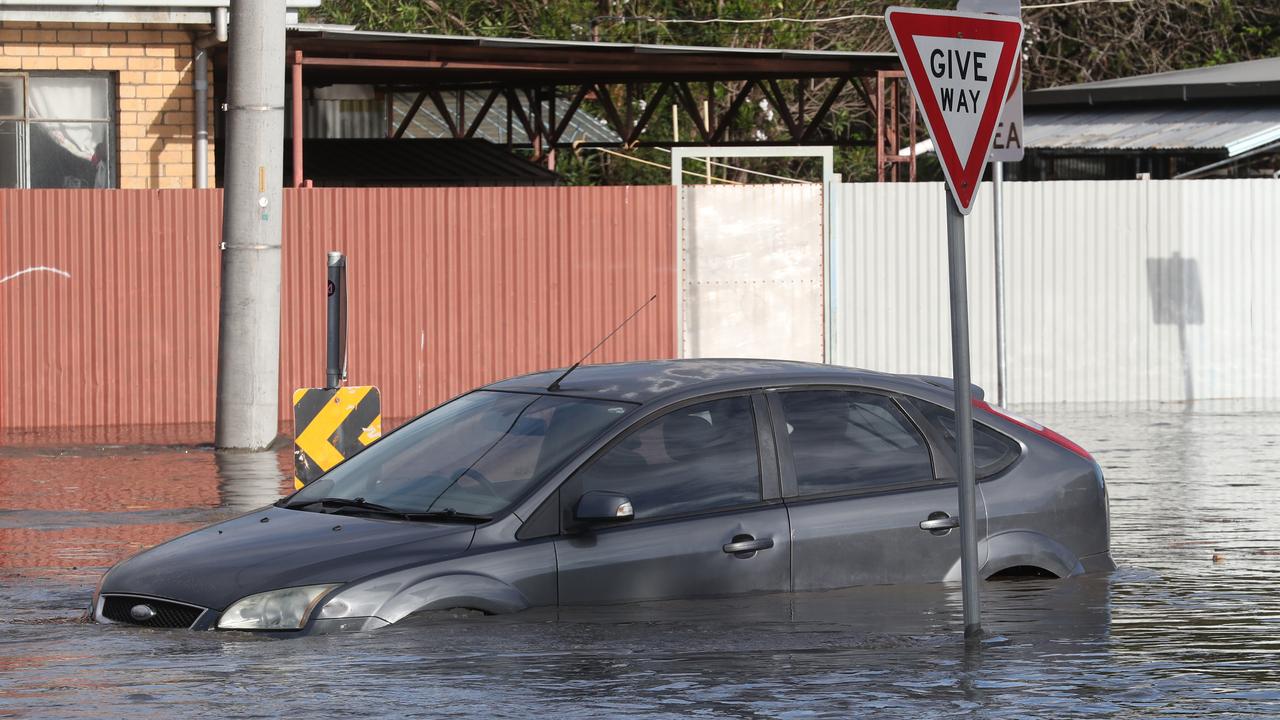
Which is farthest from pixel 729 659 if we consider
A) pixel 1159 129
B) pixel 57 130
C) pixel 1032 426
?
pixel 1159 129

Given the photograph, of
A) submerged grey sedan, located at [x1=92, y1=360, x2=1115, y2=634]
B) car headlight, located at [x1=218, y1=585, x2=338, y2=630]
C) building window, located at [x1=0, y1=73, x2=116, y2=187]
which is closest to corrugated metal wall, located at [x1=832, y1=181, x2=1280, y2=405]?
building window, located at [x1=0, y1=73, x2=116, y2=187]

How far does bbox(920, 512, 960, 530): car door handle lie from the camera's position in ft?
24.8

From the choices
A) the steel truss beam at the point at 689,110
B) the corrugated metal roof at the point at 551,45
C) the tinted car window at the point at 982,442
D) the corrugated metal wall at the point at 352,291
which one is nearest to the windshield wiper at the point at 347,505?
the tinted car window at the point at 982,442

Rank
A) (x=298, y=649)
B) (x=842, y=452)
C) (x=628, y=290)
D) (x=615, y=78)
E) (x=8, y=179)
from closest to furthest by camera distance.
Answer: (x=298, y=649)
(x=842, y=452)
(x=628, y=290)
(x=8, y=179)
(x=615, y=78)

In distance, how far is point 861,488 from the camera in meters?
7.52

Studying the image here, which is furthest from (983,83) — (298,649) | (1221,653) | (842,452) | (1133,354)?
(1133,354)

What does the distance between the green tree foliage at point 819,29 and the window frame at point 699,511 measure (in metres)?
24.2

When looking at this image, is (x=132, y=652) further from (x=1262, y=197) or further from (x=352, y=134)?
(x=352, y=134)

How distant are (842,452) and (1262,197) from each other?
12.8 meters

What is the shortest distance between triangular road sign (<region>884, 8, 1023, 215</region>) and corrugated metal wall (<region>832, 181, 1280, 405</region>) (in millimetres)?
11527

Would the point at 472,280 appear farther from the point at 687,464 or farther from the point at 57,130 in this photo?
the point at 687,464

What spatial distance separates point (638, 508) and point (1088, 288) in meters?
12.5

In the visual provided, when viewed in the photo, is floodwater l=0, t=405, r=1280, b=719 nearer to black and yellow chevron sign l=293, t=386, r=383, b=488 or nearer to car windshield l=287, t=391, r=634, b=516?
car windshield l=287, t=391, r=634, b=516

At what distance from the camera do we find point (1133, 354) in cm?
1892
